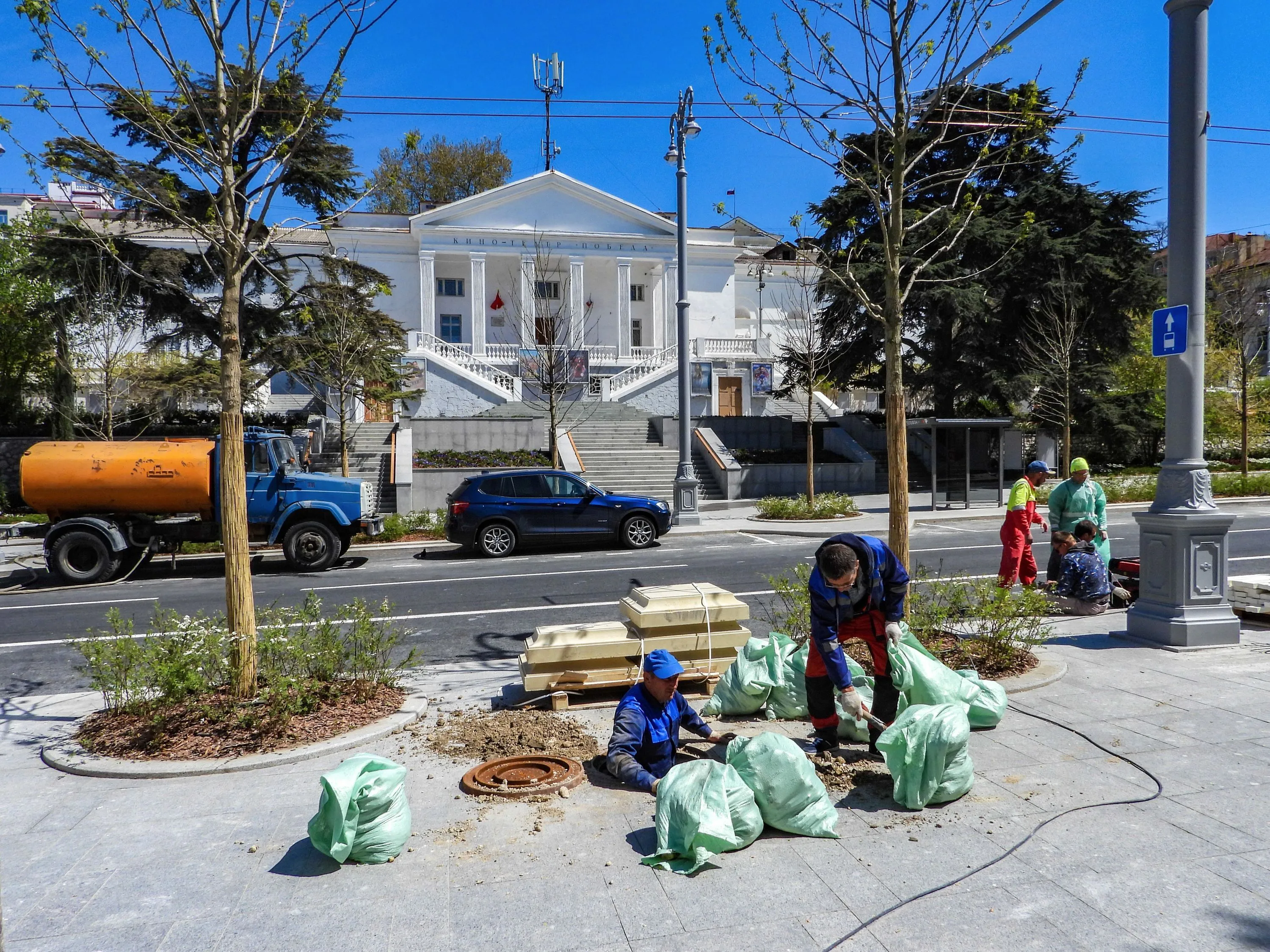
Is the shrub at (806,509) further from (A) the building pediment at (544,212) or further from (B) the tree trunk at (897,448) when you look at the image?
(A) the building pediment at (544,212)

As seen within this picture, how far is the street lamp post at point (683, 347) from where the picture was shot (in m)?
18.9

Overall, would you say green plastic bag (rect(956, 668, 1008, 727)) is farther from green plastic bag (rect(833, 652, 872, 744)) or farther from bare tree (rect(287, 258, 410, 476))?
bare tree (rect(287, 258, 410, 476))

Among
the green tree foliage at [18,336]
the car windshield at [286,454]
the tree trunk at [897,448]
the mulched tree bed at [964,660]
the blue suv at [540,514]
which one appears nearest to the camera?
the mulched tree bed at [964,660]

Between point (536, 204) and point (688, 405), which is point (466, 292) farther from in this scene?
point (688, 405)

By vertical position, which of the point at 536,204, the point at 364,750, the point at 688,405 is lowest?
the point at 364,750

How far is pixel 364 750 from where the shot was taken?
5.48 meters

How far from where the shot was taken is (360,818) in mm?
3906

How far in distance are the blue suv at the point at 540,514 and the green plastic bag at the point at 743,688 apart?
10429 millimetres

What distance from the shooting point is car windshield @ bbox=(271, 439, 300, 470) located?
14.7 m

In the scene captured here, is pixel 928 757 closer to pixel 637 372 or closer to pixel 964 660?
pixel 964 660

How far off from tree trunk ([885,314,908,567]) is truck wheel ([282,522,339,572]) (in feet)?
34.8

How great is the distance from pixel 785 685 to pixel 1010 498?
5.27m

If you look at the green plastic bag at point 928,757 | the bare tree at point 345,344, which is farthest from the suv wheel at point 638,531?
the green plastic bag at point 928,757

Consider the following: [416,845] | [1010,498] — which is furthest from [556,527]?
[416,845]
